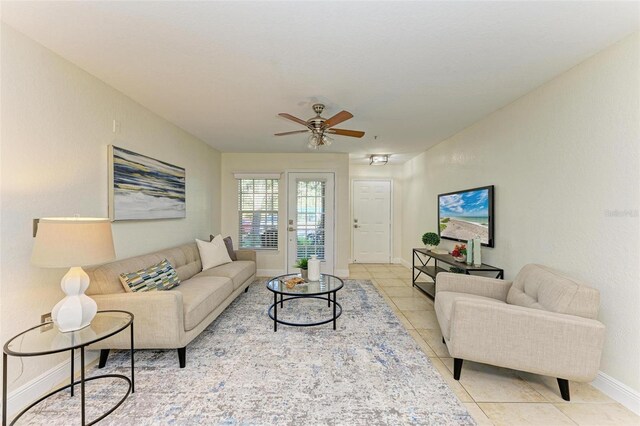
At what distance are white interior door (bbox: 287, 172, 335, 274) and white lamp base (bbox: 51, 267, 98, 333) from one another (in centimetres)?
365

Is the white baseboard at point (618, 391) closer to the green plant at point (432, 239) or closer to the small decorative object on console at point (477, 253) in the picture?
the small decorative object on console at point (477, 253)

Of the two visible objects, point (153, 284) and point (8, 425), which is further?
point (153, 284)

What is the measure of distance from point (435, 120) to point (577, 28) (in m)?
1.73

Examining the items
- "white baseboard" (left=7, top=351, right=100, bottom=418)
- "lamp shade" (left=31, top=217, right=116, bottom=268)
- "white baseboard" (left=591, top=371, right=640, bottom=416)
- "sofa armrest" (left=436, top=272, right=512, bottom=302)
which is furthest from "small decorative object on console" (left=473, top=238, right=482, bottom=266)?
"white baseboard" (left=7, top=351, right=100, bottom=418)

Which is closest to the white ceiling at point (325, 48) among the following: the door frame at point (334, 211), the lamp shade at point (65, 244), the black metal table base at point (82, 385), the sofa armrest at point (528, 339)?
the lamp shade at point (65, 244)

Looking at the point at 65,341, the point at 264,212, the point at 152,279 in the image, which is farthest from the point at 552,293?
the point at 264,212

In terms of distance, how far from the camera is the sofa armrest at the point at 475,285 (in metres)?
2.65

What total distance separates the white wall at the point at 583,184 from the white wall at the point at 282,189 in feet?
8.21

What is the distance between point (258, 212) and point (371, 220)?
2.72 metres

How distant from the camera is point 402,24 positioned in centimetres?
166

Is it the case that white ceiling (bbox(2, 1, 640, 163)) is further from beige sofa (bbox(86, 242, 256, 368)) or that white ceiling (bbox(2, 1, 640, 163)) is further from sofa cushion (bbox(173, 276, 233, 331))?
sofa cushion (bbox(173, 276, 233, 331))

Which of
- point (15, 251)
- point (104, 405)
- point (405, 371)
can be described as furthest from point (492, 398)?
point (15, 251)

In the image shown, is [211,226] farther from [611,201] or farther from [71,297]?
[611,201]

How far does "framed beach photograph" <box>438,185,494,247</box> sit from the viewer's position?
3254 millimetres
